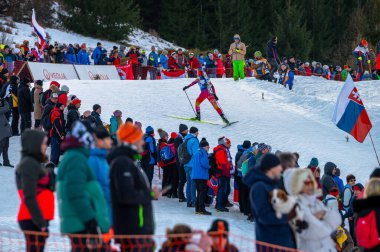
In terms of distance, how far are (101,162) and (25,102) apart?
11.6m

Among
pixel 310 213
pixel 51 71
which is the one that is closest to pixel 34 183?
pixel 310 213

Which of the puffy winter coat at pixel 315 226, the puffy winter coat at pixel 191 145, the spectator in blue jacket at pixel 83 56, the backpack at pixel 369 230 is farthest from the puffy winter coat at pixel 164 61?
the puffy winter coat at pixel 315 226

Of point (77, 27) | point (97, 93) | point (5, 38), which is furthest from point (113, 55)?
point (77, 27)

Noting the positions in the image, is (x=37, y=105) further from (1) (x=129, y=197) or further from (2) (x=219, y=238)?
(2) (x=219, y=238)

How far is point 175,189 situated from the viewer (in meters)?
17.7

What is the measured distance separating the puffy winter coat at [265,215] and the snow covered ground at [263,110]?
27.4 ft

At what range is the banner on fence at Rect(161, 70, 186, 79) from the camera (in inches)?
1329

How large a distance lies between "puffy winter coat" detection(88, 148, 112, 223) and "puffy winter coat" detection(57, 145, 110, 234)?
40cm

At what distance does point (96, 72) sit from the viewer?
3234cm

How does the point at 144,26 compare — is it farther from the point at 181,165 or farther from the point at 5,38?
the point at 181,165

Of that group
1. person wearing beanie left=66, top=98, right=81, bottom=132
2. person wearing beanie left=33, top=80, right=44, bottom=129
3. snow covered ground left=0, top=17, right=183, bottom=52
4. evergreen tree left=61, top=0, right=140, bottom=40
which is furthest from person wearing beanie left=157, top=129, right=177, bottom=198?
evergreen tree left=61, top=0, right=140, bottom=40

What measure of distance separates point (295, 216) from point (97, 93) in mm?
18719

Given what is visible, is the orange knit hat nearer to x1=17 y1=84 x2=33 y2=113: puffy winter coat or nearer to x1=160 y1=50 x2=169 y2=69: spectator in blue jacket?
x1=17 y1=84 x2=33 y2=113: puffy winter coat

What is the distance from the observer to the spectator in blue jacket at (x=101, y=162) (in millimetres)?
8203
